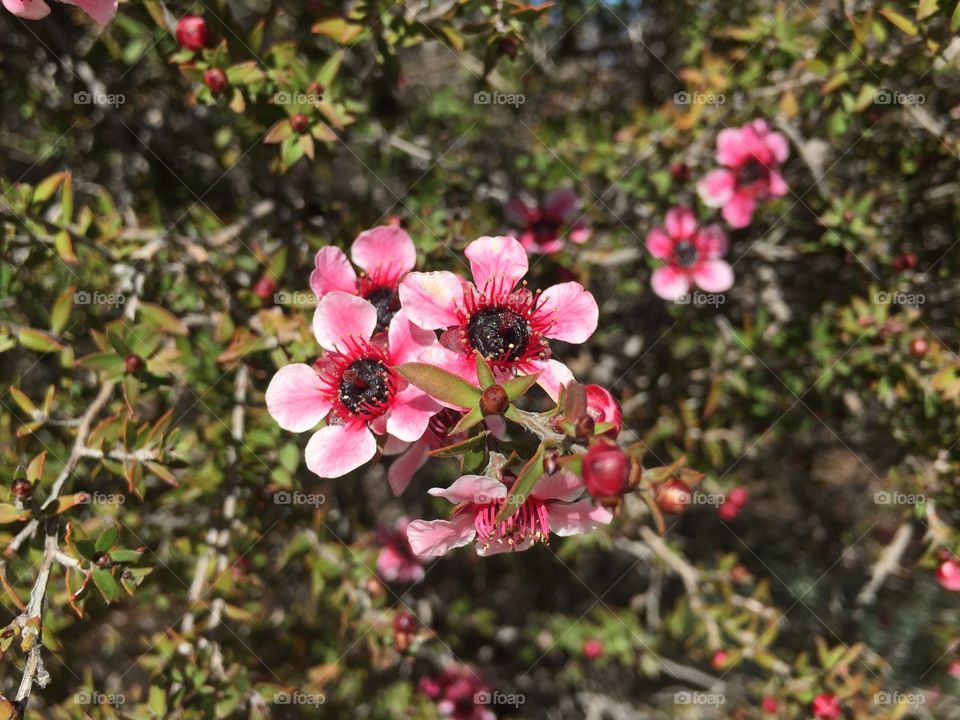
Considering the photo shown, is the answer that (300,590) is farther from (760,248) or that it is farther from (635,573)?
(760,248)

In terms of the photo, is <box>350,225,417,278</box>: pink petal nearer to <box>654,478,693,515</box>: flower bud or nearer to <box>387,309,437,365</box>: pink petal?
<box>387,309,437,365</box>: pink petal

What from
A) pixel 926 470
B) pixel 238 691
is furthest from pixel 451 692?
pixel 926 470

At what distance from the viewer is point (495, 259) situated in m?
1.45

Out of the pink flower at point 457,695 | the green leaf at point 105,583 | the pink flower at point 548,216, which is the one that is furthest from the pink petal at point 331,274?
the pink flower at point 457,695

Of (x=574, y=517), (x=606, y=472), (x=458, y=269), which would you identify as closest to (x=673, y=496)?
(x=606, y=472)

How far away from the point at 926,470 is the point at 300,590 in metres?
2.92

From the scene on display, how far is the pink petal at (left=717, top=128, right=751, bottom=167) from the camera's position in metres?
2.53

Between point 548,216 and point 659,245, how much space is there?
456mm

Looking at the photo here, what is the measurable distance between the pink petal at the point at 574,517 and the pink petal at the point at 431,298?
0.46 metres

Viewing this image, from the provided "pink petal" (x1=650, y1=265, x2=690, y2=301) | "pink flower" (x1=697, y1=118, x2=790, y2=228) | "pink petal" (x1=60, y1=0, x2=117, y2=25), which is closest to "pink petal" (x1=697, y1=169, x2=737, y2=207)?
"pink flower" (x1=697, y1=118, x2=790, y2=228)

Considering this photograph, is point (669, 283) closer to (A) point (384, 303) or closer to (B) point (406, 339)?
(A) point (384, 303)

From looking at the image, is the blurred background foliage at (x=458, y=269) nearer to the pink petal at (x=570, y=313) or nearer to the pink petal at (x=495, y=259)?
the pink petal at (x=495, y=259)

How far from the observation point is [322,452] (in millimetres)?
1383

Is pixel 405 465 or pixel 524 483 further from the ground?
pixel 524 483
